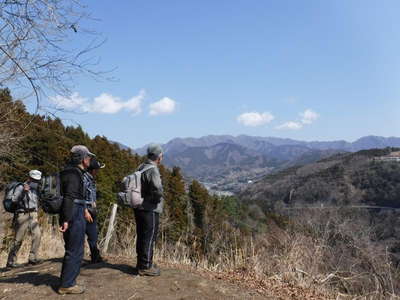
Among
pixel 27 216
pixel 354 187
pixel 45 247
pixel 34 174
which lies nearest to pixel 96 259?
pixel 27 216

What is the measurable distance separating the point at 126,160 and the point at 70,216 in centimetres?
3905

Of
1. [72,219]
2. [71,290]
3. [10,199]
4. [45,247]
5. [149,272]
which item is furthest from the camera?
[45,247]

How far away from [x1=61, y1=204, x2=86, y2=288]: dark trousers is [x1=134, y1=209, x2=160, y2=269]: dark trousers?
73 cm

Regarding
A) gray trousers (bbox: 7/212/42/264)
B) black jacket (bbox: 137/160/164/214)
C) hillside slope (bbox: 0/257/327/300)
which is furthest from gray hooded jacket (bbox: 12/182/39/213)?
black jacket (bbox: 137/160/164/214)

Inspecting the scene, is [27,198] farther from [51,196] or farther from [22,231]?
[51,196]

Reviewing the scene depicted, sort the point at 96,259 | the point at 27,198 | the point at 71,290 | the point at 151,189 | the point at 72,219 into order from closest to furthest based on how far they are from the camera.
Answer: the point at 71,290, the point at 72,219, the point at 151,189, the point at 96,259, the point at 27,198

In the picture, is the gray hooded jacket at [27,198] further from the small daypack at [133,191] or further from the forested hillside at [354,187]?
the forested hillside at [354,187]

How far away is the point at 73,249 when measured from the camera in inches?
176

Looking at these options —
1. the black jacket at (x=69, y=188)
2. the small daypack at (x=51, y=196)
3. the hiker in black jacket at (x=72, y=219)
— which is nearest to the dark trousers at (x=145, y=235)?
the hiker in black jacket at (x=72, y=219)

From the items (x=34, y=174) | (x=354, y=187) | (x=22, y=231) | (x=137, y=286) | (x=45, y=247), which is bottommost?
(x=354, y=187)

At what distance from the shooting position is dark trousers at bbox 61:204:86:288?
4379mm

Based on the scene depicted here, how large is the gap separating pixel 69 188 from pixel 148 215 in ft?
Result: 3.42

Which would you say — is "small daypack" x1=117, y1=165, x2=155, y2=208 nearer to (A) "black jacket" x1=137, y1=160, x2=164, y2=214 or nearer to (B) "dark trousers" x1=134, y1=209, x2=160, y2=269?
(A) "black jacket" x1=137, y1=160, x2=164, y2=214

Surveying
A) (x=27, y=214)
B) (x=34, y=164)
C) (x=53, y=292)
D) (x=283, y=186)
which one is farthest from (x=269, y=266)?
(x=283, y=186)
